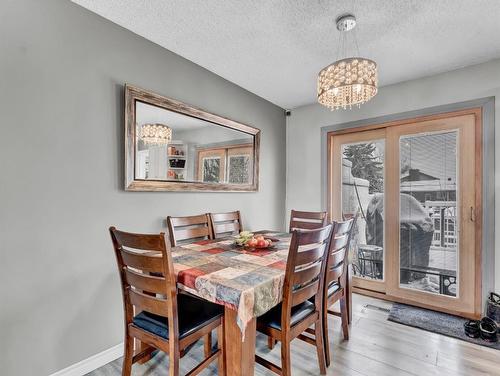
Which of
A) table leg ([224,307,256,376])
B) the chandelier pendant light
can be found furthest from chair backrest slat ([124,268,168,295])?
the chandelier pendant light

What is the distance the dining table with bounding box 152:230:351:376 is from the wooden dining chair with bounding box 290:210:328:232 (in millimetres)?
1189

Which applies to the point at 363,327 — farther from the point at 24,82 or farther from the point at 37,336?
the point at 24,82

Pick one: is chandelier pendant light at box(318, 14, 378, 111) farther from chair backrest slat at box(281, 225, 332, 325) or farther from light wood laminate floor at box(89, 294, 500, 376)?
light wood laminate floor at box(89, 294, 500, 376)

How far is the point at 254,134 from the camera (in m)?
3.20

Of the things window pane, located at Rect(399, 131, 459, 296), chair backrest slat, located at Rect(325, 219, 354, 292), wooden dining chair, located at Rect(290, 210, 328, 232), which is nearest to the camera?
chair backrest slat, located at Rect(325, 219, 354, 292)

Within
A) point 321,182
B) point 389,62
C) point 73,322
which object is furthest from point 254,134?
point 73,322

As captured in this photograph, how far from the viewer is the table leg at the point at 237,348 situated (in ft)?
4.05

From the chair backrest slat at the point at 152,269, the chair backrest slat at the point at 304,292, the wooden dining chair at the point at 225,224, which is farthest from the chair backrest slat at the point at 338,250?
the wooden dining chair at the point at 225,224

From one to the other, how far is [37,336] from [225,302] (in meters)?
1.25

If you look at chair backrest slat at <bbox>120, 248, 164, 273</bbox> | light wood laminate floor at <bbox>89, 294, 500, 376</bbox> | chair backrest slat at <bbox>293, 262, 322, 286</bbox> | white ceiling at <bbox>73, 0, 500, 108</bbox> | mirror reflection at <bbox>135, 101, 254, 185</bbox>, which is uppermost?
white ceiling at <bbox>73, 0, 500, 108</bbox>

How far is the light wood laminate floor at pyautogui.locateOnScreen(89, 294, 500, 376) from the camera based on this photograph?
1.73 meters

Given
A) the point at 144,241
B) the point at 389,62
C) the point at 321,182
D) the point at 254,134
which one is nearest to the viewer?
the point at 144,241

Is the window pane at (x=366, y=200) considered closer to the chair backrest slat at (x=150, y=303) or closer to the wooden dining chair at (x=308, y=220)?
the wooden dining chair at (x=308, y=220)

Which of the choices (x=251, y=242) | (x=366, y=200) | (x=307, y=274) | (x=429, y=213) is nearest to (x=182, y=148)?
(x=251, y=242)
